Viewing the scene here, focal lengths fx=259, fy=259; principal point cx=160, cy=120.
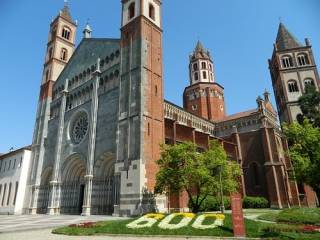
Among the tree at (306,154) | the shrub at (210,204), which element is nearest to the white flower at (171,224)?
the shrub at (210,204)

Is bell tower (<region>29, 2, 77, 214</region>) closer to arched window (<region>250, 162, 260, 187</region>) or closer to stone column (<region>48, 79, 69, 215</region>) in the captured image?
stone column (<region>48, 79, 69, 215</region>)

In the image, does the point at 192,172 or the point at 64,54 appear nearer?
the point at 192,172

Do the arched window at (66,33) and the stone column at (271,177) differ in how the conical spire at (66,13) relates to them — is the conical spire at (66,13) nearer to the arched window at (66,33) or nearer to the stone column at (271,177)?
the arched window at (66,33)

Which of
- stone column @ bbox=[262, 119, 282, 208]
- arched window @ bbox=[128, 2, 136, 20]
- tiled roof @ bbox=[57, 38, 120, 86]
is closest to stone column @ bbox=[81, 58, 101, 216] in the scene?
tiled roof @ bbox=[57, 38, 120, 86]

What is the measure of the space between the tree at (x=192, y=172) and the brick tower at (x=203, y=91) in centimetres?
3100

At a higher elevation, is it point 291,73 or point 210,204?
point 291,73

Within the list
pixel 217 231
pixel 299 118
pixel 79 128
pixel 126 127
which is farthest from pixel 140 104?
pixel 299 118

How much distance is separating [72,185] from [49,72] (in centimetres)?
2141

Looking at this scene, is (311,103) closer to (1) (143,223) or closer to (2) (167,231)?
(1) (143,223)

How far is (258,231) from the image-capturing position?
1177 centimetres

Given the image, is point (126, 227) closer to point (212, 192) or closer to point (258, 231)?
point (258, 231)

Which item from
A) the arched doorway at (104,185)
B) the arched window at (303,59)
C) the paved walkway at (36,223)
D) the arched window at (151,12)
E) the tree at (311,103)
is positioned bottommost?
the paved walkway at (36,223)

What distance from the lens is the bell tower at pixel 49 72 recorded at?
38.0 metres

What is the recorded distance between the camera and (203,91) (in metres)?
55.7
